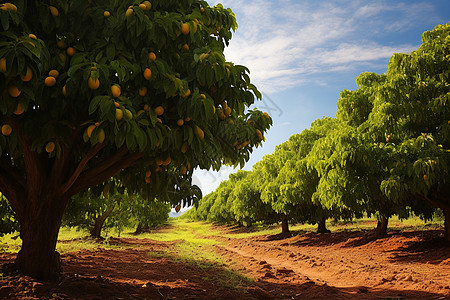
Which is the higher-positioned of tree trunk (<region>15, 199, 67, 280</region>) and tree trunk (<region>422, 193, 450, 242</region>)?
tree trunk (<region>422, 193, 450, 242</region>)

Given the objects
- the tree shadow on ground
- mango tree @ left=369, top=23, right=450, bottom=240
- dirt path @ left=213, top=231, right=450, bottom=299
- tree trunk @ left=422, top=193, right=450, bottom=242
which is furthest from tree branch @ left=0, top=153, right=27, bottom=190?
tree trunk @ left=422, top=193, right=450, bottom=242

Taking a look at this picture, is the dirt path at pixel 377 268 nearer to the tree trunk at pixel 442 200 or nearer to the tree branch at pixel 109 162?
the tree trunk at pixel 442 200

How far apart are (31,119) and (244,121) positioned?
2.90m

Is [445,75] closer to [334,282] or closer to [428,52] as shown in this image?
[428,52]

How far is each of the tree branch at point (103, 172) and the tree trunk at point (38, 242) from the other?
48cm

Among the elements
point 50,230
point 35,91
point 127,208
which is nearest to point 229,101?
point 35,91

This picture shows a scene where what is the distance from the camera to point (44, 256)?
5.30 meters

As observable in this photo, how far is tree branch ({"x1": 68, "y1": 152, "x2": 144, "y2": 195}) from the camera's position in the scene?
493 centimetres

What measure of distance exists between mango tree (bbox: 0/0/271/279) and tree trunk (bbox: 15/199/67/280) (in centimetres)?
2

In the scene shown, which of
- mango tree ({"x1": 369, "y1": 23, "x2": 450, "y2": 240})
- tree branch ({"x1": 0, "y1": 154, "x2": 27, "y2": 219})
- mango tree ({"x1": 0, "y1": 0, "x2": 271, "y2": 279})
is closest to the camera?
mango tree ({"x1": 0, "y1": 0, "x2": 271, "y2": 279})

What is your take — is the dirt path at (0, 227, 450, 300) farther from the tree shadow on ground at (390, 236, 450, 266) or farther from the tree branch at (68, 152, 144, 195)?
the tree branch at (68, 152, 144, 195)

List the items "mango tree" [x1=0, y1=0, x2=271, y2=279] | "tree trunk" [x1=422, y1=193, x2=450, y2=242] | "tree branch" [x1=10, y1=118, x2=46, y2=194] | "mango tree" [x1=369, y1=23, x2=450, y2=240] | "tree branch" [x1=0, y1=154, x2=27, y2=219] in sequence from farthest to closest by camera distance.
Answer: "tree trunk" [x1=422, y1=193, x2=450, y2=242] < "mango tree" [x1=369, y1=23, x2=450, y2=240] < "tree branch" [x1=0, y1=154, x2=27, y2=219] < "tree branch" [x1=10, y1=118, x2=46, y2=194] < "mango tree" [x1=0, y1=0, x2=271, y2=279]

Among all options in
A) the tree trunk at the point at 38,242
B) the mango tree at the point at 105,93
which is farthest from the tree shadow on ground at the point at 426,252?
the tree trunk at the point at 38,242

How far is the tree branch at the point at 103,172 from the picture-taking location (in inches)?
194
